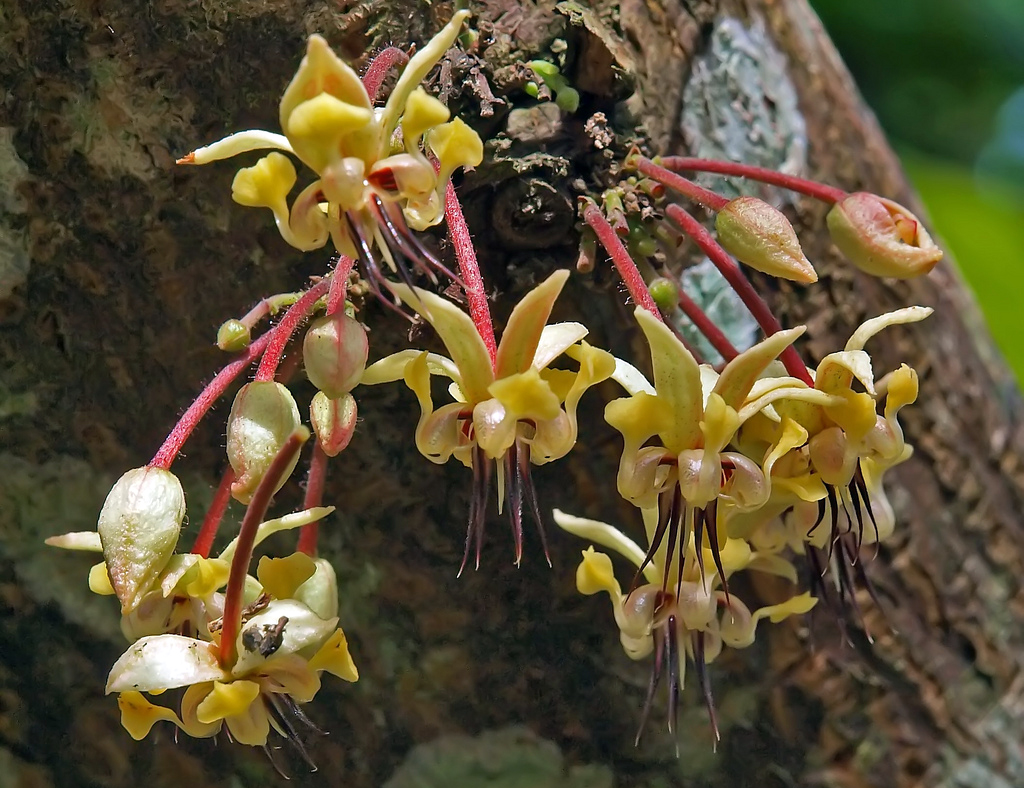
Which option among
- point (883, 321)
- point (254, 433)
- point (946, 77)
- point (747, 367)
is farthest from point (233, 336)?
point (946, 77)

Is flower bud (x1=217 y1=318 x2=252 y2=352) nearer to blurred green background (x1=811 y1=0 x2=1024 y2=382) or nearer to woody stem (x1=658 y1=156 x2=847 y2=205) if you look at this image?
woody stem (x1=658 y1=156 x2=847 y2=205)

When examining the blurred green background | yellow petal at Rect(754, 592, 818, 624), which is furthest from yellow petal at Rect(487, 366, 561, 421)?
the blurred green background

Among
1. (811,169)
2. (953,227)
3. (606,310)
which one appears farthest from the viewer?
(953,227)

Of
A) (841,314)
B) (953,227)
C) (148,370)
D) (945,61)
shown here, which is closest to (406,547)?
(148,370)

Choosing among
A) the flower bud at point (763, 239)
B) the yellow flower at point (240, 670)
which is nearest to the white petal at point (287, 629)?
the yellow flower at point (240, 670)

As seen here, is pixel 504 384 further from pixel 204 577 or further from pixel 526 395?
pixel 204 577

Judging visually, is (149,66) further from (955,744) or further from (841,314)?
(955,744)

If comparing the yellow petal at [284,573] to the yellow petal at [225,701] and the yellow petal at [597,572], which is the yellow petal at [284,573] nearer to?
the yellow petal at [225,701]
